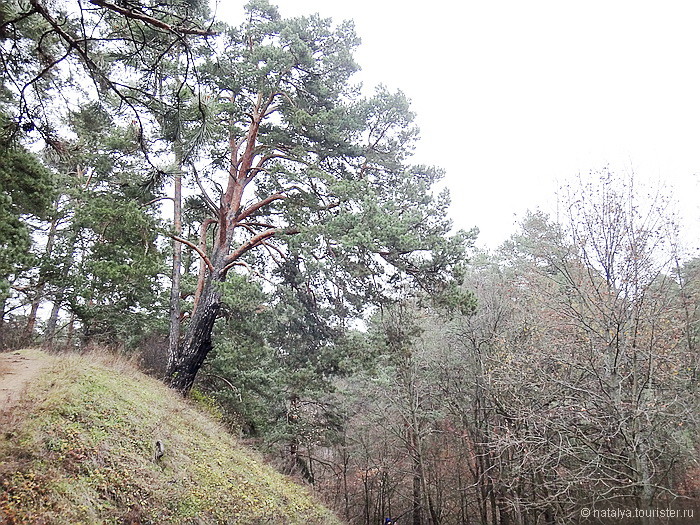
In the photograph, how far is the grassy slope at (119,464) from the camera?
15.8 feet

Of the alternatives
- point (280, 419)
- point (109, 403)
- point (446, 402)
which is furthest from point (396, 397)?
point (109, 403)

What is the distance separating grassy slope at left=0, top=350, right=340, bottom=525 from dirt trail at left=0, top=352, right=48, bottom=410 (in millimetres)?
216

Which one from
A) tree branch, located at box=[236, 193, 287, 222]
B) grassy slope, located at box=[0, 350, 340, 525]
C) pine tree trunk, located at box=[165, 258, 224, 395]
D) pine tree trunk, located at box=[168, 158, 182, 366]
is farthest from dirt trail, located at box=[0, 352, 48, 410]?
tree branch, located at box=[236, 193, 287, 222]

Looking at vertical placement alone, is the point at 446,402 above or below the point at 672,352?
below

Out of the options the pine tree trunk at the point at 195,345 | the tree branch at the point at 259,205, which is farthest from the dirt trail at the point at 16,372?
the tree branch at the point at 259,205

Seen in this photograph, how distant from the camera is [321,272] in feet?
37.6

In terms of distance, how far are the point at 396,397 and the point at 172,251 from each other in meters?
9.94

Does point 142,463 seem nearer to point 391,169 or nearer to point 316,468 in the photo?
point 391,169

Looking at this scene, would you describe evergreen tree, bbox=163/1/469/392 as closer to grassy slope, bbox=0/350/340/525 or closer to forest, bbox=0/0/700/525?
forest, bbox=0/0/700/525

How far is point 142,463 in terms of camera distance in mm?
6461

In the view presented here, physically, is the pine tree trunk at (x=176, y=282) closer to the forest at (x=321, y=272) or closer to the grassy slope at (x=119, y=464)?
the forest at (x=321, y=272)

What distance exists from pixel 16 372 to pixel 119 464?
3.38 meters

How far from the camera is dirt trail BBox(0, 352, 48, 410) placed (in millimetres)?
6320

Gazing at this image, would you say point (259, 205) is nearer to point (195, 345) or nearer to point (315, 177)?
point (315, 177)
